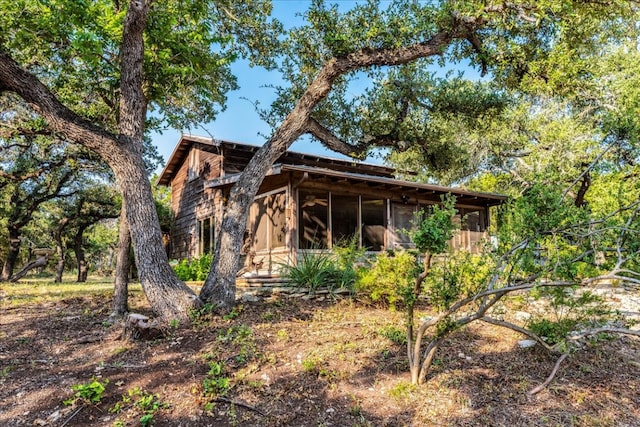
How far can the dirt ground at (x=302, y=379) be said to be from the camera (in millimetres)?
3365

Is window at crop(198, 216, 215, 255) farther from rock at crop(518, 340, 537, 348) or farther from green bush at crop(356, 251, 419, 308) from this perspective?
rock at crop(518, 340, 537, 348)

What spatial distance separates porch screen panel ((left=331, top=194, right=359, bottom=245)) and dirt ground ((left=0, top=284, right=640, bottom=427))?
6987 mm

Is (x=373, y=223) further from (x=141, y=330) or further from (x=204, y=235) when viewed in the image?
(x=141, y=330)

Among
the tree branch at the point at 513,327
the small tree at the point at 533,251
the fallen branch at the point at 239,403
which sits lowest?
the fallen branch at the point at 239,403

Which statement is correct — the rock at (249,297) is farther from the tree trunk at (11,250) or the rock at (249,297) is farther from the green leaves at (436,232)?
the tree trunk at (11,250)

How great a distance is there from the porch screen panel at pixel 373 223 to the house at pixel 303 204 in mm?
33

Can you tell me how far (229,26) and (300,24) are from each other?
156cm

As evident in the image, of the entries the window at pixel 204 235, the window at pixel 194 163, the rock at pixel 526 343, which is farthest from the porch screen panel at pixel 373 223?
the rock at pixel 526 343

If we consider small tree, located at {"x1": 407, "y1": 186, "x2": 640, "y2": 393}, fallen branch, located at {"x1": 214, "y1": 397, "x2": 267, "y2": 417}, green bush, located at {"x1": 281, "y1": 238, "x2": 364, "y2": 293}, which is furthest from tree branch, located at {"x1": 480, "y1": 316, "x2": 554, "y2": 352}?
green bush, located at {"x1": 281, "y1": 238, "x2": 364, "y2": 293}

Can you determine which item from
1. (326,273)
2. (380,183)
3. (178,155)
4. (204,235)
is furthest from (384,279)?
(178,155)

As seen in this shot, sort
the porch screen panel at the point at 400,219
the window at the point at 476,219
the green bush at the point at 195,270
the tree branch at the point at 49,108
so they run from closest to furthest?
the tree branch at the point at 49,108 < the green bush at the point at 195,270 < the porch screen panel at the point at 400,219 < the window at the point at 476,219

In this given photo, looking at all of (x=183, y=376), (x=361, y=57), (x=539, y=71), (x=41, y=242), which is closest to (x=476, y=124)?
(x=539, y=71)

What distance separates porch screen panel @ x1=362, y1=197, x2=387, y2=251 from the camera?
13195mm

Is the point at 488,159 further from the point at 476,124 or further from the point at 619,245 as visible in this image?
the point at 619,245
